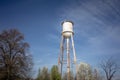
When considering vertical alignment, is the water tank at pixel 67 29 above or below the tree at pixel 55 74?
above

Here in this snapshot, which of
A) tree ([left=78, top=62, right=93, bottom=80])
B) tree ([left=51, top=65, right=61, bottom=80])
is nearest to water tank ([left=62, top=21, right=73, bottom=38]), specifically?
tree ([left=51, top=65, right=61, bottom=80])

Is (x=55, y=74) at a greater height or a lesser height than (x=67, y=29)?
lesser

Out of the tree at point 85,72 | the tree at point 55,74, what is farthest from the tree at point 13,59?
the tree at point 85,72

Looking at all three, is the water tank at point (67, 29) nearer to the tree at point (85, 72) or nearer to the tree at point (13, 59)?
the tree at point (13, 59)

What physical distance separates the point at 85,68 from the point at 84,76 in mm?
2503

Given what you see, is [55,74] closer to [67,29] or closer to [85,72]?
[67,29]

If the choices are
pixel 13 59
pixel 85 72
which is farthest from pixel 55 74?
pixel 85 72

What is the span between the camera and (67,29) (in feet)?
98.0

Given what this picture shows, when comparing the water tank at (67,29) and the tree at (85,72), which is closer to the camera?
Answer: the water tank at (67,29)

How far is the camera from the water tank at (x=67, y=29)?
29.9 metres

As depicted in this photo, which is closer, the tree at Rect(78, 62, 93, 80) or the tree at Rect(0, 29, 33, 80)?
the tree at Rect(0, 29, 33, 80)

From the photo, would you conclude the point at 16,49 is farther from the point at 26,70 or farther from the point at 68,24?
the point at 68,24

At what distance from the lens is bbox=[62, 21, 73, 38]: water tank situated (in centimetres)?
2988

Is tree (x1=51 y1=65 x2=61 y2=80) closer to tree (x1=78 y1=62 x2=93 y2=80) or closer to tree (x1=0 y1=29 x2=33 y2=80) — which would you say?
tree (x1=0 y1=29 x2=33 y2=80)
